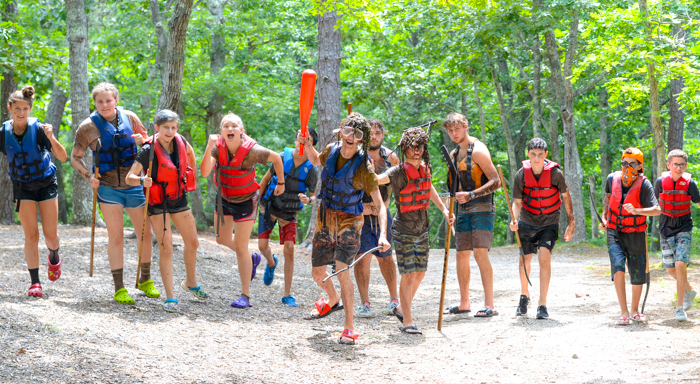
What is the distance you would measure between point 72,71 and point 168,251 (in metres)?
7.82

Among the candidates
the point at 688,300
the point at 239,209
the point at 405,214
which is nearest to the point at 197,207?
the point at 239,209

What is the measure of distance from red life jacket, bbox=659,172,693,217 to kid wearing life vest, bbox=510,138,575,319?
104 centimetres

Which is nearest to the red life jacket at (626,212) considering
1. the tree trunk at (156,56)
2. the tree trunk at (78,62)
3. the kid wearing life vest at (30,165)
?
the kid wearing life vest at (30,165)

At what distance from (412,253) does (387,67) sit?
14901mm

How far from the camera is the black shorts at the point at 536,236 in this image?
257 inches

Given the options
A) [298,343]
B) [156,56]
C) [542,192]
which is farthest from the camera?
[156,56]

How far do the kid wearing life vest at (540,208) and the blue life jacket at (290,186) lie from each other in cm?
237

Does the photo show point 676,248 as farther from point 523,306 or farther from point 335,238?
point 335,238

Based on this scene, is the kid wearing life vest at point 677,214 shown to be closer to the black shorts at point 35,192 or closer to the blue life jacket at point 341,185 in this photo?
the blue life jacket at point 341,185

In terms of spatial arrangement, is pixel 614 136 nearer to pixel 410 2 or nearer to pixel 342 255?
pixel 410 2

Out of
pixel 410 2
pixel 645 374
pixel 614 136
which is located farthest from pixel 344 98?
pixel 645 374

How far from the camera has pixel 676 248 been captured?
6.59 m

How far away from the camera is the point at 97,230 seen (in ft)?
41.8

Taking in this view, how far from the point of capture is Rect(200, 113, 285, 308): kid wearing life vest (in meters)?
6.41
